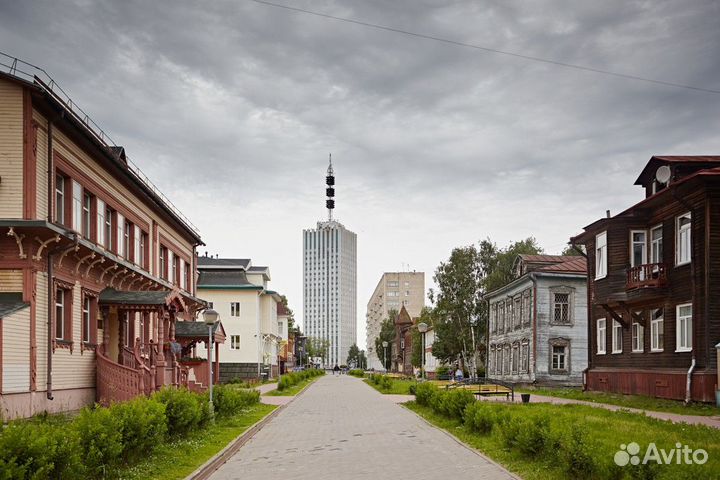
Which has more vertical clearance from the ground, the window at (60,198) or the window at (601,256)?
the window at (60,198)

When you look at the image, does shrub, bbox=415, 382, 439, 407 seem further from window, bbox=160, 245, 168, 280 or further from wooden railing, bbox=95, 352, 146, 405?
window, bbox=160, 245, 168, 280

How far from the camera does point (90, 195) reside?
22.7 metres

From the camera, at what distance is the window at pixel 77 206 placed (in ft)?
68.0

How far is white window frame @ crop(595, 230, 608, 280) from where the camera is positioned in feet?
102

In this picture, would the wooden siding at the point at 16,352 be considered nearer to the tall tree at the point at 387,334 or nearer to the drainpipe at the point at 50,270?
the drainpipe at the point at 50,270

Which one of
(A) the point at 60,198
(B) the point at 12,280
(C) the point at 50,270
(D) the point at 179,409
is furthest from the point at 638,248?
(B) the point at 12,280

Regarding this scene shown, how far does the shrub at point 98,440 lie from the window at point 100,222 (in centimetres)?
1389

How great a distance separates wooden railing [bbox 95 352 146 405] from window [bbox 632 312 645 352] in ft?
62.2

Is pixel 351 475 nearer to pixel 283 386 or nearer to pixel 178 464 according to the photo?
pixel 178 464

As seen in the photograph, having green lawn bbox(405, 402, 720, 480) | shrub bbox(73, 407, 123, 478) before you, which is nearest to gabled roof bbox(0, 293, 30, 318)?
shrub bbox(73, 407, 123, 478)

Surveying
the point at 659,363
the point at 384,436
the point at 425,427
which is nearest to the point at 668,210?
the point at 659,363

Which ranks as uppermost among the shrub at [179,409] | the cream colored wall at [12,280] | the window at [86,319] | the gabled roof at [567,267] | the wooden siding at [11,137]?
the wooden siding at [11,137]

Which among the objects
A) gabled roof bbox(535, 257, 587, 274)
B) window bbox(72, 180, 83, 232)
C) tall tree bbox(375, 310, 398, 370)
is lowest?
tall tree bbox(375, 310, 398, 370)

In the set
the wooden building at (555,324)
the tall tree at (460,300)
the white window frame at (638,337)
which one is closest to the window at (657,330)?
the white window frame at (638,337)
